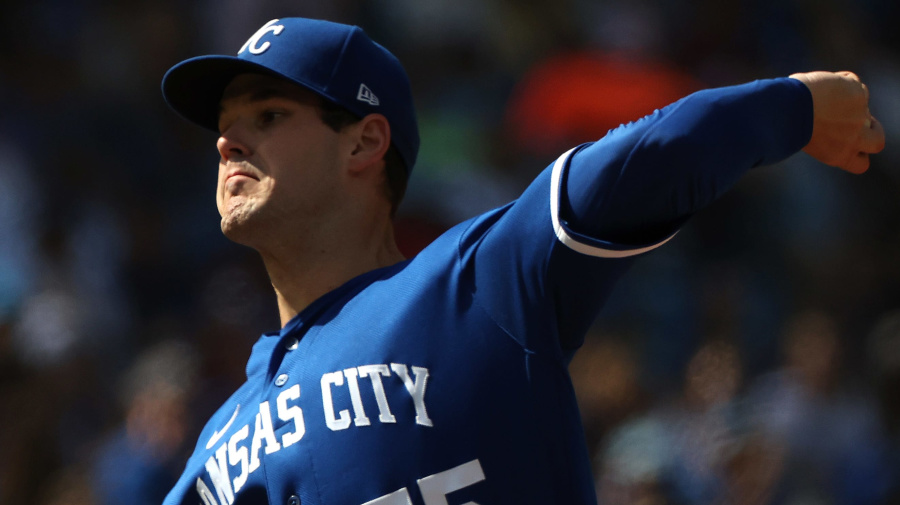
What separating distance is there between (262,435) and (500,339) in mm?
536

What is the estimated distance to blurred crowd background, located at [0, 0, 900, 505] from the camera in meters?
4.40

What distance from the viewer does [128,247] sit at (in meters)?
5.93

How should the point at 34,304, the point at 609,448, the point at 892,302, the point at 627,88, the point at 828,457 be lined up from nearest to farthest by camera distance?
1. the point at 828,457
2. the point at 609,448
3. the point at 892,302
4. the point at 34,304
5. the point at 627,88

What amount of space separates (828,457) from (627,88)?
271 cm

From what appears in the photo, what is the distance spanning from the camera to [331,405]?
1942mm

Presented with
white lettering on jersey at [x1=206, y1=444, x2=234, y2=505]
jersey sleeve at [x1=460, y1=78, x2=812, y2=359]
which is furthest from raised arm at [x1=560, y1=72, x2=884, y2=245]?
white lettering on jersey at [x1=206, y1=444, x2=234, y2=505]

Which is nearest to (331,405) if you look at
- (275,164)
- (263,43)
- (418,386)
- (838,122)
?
(418,386)

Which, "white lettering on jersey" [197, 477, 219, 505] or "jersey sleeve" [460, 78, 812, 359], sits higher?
"jersey sleeve" [460, 78, 812, 359]

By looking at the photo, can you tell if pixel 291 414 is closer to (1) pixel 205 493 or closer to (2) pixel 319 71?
(1) pixel 205 493

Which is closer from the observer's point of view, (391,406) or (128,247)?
(391,406)

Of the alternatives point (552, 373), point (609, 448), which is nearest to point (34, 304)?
point (609, 448)

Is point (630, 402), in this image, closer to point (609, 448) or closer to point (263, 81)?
point (609, 448)

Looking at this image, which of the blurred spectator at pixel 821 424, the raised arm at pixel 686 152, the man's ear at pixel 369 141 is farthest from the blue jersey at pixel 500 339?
the blurred spectator at pixel 821 424

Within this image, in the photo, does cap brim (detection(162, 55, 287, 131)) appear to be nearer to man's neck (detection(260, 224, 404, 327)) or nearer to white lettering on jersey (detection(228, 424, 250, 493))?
man's neck (detection(260, 224, 404, 327))
